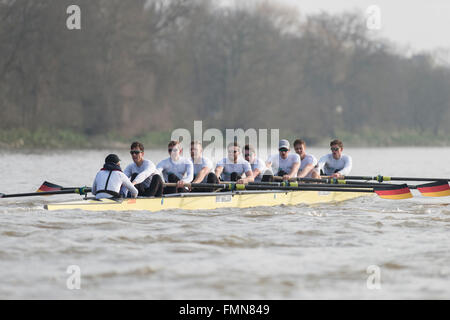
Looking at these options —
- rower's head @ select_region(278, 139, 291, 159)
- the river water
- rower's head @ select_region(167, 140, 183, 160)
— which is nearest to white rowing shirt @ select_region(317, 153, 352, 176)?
rower's head @ select_region(278, 139, 291, 159)

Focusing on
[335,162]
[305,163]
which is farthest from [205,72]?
[305,163]

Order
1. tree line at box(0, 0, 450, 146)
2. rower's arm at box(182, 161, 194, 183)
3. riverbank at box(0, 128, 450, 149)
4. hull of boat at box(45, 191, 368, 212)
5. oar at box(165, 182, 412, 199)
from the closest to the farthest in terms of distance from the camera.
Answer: hull of boat at box(45, 191, 368, 212), oar at box(165, 182, 412, 199), rower's arm at box(182, 161, 194, 183), riverbank at box(0, 128, 450, 149), tree line at box(0, 0, 450, 146)

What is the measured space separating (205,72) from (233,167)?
37498 millimetres

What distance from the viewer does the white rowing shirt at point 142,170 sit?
11773mm

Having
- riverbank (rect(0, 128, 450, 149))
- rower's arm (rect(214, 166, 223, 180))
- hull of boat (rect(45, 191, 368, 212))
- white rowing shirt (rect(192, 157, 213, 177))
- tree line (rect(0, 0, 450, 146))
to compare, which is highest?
tree line (rect(0, 0, 450, 146))

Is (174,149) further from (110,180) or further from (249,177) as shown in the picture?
(110,180)

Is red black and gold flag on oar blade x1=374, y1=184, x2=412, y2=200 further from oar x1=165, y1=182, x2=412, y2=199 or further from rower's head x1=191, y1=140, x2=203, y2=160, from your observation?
rower's head x1=191, y1=140, x2=203, y2=160

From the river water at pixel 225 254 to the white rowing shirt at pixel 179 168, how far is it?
104 centimetres

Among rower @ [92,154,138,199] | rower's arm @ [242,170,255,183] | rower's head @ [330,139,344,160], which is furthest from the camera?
rower's head @ [330,139,344,160]

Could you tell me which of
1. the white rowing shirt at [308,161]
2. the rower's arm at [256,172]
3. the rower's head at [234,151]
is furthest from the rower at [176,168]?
the white rowing shirt at [308,161]

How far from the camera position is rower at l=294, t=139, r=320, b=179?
1488 cm

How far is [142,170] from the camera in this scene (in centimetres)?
1202

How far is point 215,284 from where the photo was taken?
6.91 meters

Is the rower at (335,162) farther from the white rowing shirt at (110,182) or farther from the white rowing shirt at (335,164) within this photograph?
the white rowing shirt at (110,182)
